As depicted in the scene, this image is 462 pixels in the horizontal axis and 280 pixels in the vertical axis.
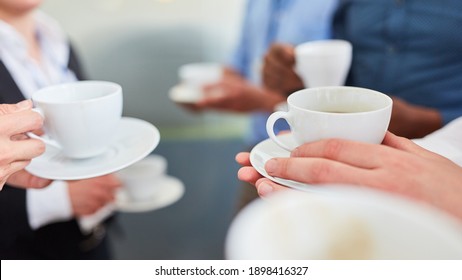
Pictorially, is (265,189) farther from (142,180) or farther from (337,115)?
(142,180)

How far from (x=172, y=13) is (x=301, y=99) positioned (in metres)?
0.81

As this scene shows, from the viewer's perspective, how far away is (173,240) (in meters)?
0.63

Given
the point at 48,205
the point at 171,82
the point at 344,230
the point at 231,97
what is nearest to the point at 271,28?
the point at 231,97

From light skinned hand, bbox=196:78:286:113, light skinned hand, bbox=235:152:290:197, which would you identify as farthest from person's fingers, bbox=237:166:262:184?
light skinned hand, bbox=196:78:286:113

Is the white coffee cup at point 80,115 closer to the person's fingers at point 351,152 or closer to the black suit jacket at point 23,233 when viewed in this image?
the black suit jacket at point 23,233

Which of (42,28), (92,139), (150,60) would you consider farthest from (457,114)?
(150,60)

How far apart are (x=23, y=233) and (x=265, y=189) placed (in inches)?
12.0

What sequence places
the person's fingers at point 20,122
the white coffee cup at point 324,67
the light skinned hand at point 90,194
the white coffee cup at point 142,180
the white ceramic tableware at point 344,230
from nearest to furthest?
the white ceramic tableware at point 344,230, the person's fingers at point 20,122, the white coffee cup at point 324,67, the light skinned hand at point 90,194, the white coffee cup at point 142,180

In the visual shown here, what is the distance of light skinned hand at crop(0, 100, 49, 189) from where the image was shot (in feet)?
0.96

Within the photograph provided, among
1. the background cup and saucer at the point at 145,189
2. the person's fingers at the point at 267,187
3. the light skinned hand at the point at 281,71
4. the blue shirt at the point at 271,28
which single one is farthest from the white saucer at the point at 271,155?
the background cup and saucer at the point at 145,189

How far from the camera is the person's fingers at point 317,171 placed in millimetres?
251

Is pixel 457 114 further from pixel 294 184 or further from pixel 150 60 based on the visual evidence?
pixel 150 60

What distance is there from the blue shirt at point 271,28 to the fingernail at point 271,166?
10.4 inches

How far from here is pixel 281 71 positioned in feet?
1.62
